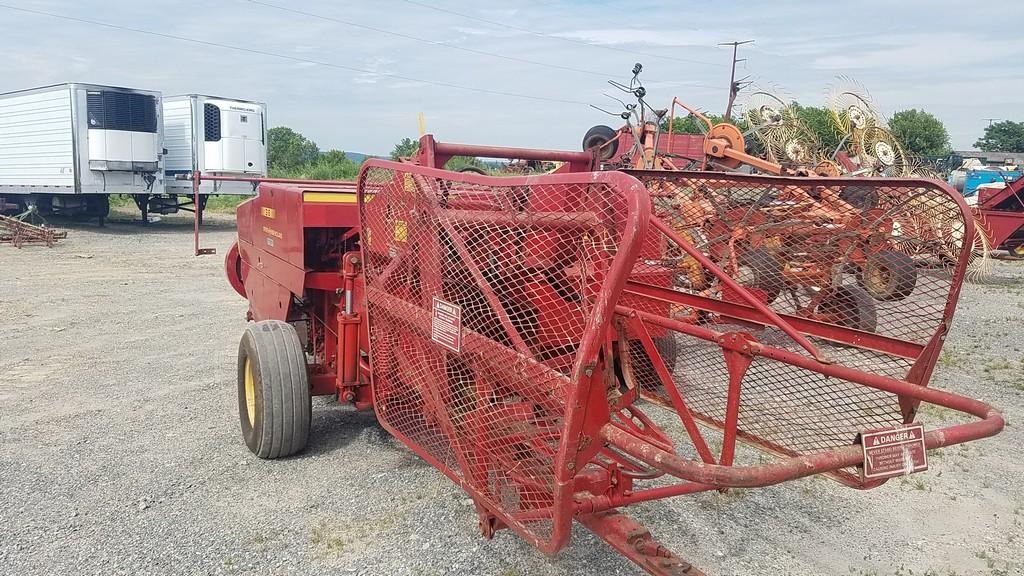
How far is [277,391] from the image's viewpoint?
12.7 ft

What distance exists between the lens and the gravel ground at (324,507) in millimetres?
3098

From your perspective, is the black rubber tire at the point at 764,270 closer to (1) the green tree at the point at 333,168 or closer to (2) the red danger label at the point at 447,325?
(2) the red danger label at the point at 447,325

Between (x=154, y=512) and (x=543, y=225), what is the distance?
2.39 metres

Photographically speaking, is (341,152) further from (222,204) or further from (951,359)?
(951,359)

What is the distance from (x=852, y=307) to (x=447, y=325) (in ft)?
7.21

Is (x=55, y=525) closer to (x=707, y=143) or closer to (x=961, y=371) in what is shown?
(x=961, y=371)

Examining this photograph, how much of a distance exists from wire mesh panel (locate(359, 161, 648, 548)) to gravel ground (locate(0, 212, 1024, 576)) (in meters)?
0.54

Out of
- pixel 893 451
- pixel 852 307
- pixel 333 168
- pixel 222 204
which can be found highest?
pixel 333 168

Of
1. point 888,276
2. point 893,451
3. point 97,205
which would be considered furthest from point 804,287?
point 97,205

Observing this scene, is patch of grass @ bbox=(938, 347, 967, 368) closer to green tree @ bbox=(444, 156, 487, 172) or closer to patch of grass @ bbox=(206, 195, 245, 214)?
green tree @ bbox=(444, 156, 487, 172)

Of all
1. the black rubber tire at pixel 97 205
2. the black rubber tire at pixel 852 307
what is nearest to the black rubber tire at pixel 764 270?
the black rubber tire at pixel 852 307

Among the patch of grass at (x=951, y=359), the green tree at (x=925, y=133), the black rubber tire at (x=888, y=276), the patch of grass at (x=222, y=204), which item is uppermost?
the green tree at (x=925, y=133)

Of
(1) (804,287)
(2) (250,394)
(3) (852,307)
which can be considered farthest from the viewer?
(2) (250,394)

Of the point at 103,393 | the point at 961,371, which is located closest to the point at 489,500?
the point at 103,393
